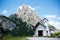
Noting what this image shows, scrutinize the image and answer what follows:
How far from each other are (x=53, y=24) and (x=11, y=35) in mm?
532

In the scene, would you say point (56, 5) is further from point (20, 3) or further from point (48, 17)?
point (20, 3)

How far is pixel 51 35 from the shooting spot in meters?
2.09

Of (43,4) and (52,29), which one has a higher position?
(43,4)

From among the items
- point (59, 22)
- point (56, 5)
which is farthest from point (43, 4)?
point (59, 22)

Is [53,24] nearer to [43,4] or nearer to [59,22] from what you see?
[59,22]

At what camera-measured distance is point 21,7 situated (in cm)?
212

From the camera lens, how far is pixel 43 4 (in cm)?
215

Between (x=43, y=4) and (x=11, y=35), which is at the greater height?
(x=43, y=4)

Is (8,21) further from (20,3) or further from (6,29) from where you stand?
(20,3)

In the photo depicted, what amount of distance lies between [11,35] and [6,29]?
0.10 m

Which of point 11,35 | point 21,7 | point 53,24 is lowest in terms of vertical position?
point 11,35

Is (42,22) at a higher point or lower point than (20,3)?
lower

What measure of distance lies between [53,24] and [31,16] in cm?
29

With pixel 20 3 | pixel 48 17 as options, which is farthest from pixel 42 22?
pixel 20 3
